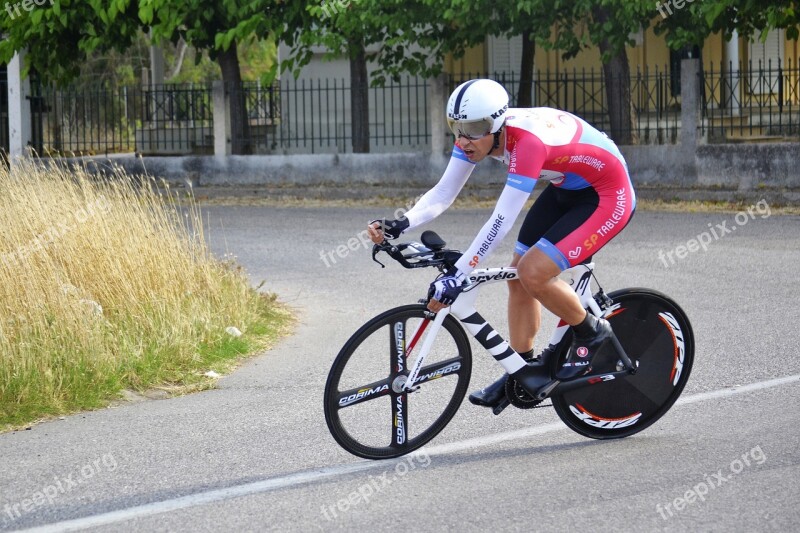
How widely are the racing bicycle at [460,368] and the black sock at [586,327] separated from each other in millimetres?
71

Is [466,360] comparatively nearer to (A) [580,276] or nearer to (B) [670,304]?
(A) [580,276]

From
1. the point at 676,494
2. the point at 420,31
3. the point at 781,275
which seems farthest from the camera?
the point at 420,31

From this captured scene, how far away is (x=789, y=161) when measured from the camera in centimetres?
1762

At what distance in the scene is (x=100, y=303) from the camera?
8656 mm

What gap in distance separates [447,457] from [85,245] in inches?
162

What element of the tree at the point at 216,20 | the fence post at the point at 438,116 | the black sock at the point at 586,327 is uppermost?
the tree at the point at 216,20

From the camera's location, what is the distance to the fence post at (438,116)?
20.4m

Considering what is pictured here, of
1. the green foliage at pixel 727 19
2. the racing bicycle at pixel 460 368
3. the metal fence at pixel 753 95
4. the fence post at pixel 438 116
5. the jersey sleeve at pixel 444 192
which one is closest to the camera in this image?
the racing bicycle at pixel 460 368

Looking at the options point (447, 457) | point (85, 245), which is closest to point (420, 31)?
point (85, 245)

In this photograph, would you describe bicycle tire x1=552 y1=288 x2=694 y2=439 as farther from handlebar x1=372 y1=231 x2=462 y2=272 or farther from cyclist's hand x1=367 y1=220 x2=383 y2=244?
cyclist's hand x1=367 y1=220 x2=383 y2=244

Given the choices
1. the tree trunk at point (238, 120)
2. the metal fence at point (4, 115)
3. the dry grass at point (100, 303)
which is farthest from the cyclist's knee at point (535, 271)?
the metal fence at point (4, 115)

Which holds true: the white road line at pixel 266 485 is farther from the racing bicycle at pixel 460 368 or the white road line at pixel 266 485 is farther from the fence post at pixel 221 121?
the fence post at pixel 221 121

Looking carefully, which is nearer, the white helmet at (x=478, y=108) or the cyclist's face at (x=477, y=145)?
the white helmet at (x=478, y=108)

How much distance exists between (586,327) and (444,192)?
0.98m
